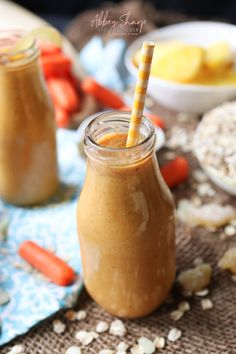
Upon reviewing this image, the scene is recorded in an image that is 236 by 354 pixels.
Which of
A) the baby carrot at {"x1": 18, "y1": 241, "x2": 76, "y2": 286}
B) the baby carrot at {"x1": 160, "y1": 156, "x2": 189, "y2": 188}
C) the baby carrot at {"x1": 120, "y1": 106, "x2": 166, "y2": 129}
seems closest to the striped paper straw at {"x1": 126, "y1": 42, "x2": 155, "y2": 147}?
the baby carrot at {"x1": 18, "y1": 241, "x2": 76, "y2": 286}

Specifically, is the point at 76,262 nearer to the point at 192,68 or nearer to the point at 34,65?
the point at 34,65

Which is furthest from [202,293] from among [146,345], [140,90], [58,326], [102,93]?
[102,93]

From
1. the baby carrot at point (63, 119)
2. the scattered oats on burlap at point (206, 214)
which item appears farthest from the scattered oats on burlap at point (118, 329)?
the baby carrot at point (63, 119)

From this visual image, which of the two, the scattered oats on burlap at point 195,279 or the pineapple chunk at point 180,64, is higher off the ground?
the pineapple chunk at point 180,64

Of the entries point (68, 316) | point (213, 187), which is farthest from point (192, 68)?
point (68, 316)

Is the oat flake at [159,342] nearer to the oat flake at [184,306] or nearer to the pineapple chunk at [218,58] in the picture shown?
the oat flake at [184,306]

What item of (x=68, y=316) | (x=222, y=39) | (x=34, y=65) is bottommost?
(x=68, y=316)
